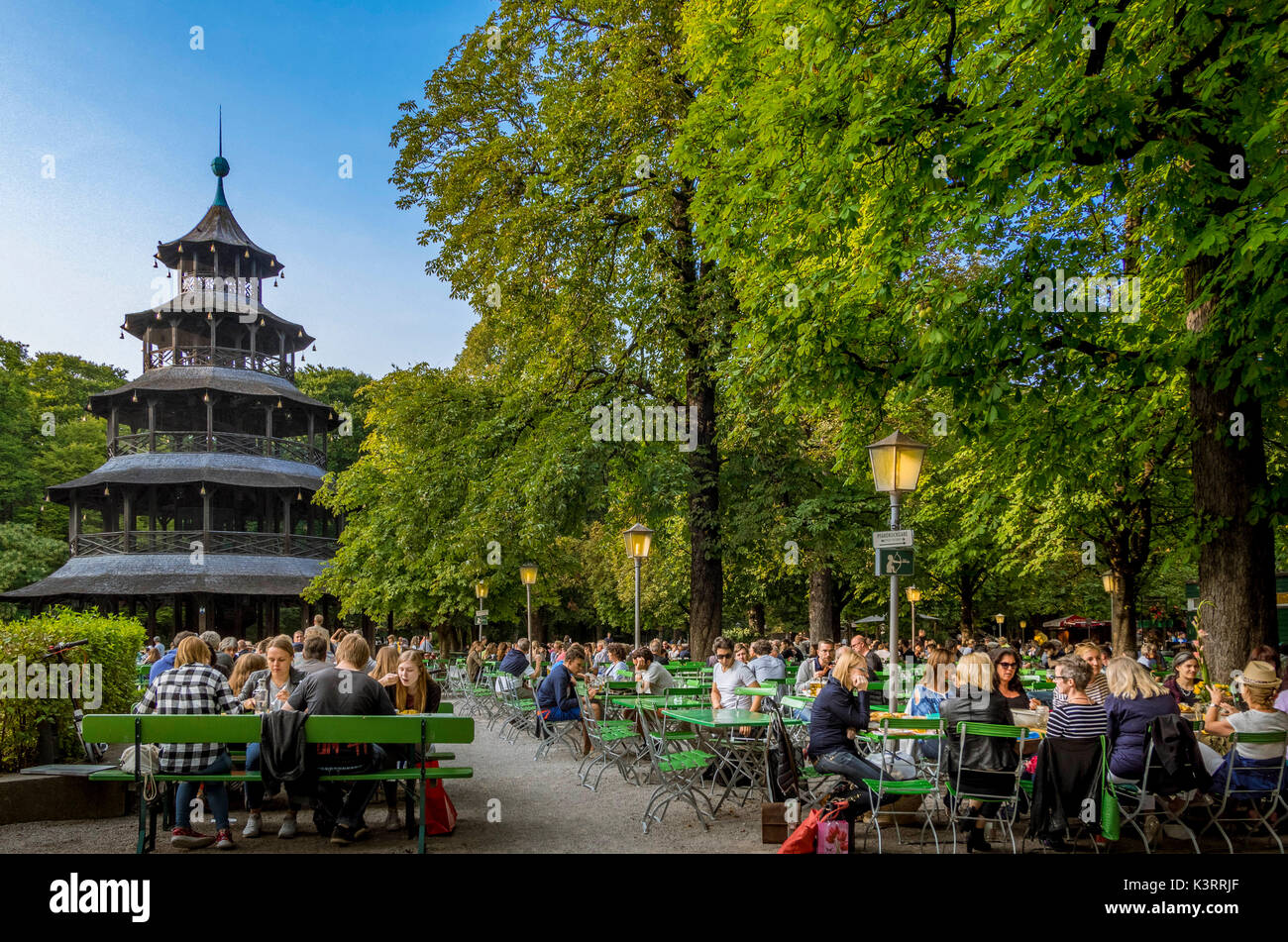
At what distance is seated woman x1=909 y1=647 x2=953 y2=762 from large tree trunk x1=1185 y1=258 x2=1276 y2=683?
2972mm

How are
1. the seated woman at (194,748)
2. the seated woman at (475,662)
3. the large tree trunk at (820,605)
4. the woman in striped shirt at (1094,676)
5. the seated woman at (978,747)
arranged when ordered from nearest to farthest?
the seated woman at (978,747) < the seated woman at (194,748) < the woman in striped shirt at (1094,676) < the large tree trunk at (820,605) < the seated woman at (475,662)

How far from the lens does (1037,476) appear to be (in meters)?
11.8

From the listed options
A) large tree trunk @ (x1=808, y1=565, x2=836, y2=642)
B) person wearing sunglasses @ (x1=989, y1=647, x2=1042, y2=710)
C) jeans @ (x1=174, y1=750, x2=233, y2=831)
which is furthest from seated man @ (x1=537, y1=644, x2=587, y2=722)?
large tree trunk @ (x1=808, y1=565, x2=836, y2=642)

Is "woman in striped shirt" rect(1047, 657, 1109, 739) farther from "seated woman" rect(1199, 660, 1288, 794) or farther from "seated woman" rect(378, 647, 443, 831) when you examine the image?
"seated woman" rect(378, 647, 443, 831)

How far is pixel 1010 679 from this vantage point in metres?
9.18

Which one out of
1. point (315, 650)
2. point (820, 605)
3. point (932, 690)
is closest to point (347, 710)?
point (315, 650)

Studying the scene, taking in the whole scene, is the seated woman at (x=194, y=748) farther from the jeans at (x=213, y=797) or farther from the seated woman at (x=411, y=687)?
the seated woman at (x=411, y=687)

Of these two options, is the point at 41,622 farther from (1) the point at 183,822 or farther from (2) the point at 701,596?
(2) the point at 701,596

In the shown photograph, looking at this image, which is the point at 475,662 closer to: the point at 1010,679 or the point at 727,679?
the point at 727,679

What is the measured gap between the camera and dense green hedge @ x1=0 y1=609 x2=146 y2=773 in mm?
8812

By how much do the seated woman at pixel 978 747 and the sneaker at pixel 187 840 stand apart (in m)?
5.55

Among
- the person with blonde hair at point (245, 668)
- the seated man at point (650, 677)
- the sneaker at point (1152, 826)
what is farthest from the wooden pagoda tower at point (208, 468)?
the sneaker at point (1152, 826)

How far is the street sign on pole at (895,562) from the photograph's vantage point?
29.6 feet

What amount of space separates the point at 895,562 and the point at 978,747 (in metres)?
2.29
